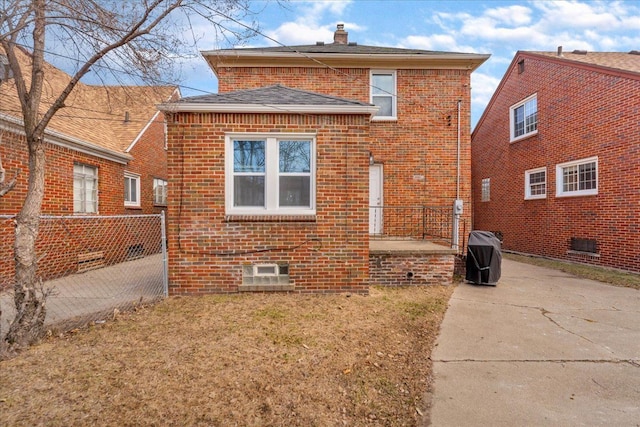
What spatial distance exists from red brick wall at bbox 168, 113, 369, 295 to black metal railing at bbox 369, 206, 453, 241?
353cm

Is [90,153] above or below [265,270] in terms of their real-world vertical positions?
above

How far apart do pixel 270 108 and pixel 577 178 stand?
10.6 metres

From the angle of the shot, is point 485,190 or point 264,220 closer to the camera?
point 264,220

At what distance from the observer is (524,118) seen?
1351 cm

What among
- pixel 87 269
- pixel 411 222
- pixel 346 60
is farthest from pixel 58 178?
pixel 411 222

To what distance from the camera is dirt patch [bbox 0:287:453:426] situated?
104 inches

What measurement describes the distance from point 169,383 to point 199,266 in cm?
313

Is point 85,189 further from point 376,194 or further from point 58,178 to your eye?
point 376,194

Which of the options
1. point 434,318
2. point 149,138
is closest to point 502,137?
point 434,318

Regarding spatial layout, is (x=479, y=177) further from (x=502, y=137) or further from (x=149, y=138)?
(x=149, y=138)

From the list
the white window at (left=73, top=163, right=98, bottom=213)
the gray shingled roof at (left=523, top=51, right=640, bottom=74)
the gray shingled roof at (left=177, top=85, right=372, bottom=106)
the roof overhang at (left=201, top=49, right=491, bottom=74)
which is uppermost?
the gray shingled roof at (left=523, top=51, right=640, bottom=74)

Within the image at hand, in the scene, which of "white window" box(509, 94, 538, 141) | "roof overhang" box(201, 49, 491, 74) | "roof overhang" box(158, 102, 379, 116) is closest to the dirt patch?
"roof overhang" box(158, 102, 379, 116)

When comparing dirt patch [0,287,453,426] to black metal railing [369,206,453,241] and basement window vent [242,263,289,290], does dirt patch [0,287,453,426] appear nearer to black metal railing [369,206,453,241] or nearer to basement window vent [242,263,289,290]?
basement window vent [242,263,289,290]

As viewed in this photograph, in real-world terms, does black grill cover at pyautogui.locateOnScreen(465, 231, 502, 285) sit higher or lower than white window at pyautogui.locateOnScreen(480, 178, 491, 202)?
lower
